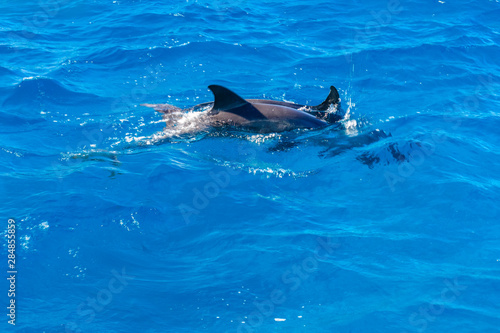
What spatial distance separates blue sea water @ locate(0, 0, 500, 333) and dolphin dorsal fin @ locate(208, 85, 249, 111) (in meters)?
0.56

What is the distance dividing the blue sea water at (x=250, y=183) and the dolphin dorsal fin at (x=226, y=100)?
0.56m

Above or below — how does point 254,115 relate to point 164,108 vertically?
above

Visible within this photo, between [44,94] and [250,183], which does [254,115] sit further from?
[44,94]

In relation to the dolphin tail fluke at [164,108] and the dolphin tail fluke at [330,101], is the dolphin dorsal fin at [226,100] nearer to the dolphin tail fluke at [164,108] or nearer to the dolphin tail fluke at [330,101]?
the dolphin tail fluke at [164,108]

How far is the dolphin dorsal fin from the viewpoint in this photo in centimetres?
1127

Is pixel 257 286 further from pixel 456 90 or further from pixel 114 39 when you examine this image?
pixel 114 39

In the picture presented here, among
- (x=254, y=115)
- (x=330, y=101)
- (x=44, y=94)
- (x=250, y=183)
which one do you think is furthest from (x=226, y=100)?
(x=44, y=94)

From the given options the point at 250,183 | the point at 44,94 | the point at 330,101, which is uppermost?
the point at 330,101

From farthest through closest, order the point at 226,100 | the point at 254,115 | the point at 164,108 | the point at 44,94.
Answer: the point at 44,94
the point at 164,108
the point at 254,115
the point at 226,100

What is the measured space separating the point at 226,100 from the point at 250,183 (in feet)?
7.02

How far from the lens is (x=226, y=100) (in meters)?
11.5

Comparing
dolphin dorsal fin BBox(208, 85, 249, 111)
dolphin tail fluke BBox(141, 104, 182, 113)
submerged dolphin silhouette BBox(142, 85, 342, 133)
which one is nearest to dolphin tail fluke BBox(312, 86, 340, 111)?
submerged dolphin silhouette BBox(142, 85, 342, 133)

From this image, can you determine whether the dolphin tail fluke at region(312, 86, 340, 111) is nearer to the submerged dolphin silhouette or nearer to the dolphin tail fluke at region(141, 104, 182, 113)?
the submerged dolphin silhouette

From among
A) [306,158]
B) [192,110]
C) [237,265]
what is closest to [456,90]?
[306,158]
